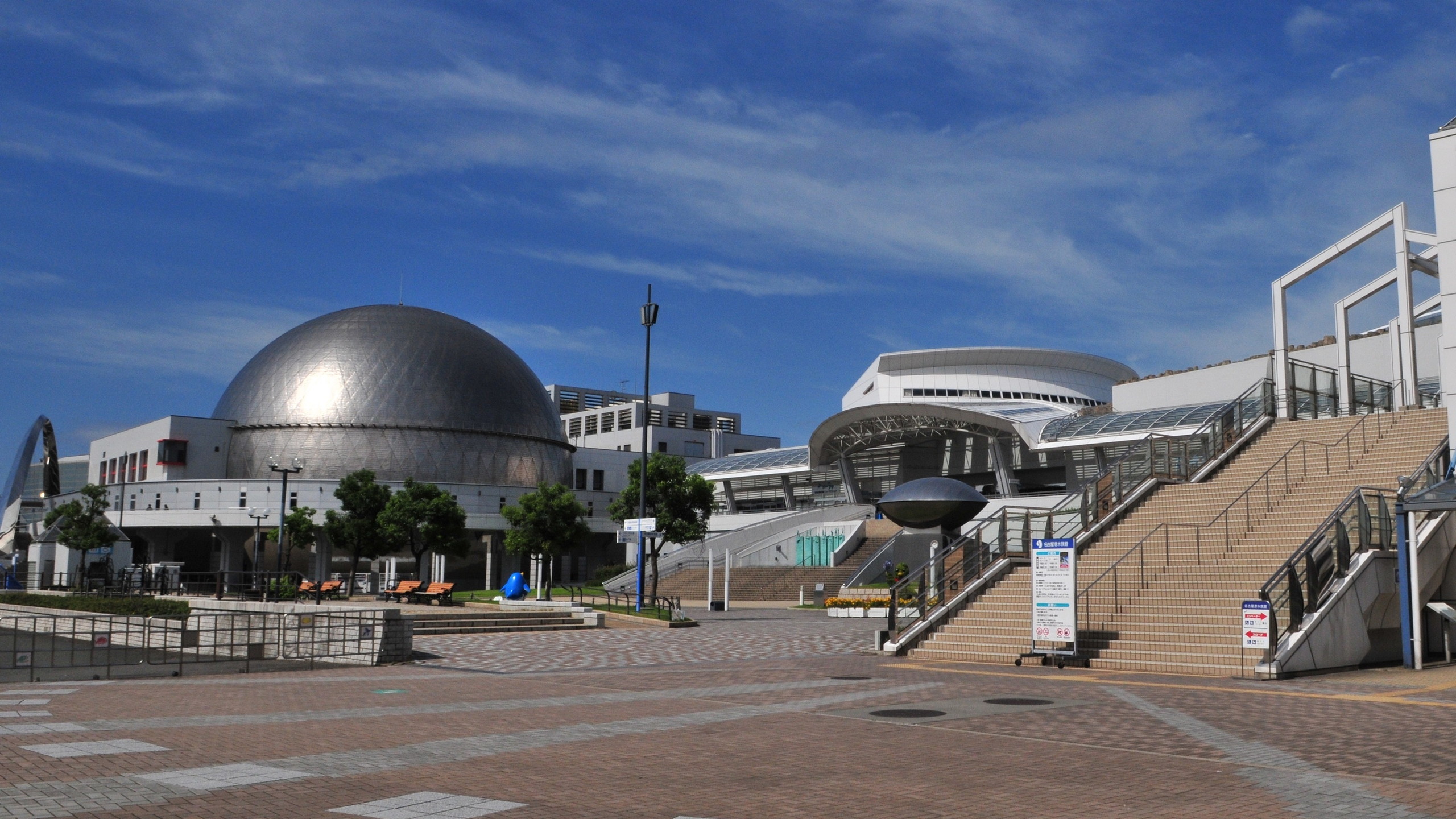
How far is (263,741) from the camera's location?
34.8 feet

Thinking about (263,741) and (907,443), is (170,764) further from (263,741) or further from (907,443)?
(907,443)

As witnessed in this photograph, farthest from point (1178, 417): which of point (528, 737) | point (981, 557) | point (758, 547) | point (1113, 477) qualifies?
point (528, 737)

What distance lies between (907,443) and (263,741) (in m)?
72.0

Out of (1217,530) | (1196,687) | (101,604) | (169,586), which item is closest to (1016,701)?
(1196,687)

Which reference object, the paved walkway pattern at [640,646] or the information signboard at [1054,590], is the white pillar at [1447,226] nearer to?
the information signboard at [1054,590]

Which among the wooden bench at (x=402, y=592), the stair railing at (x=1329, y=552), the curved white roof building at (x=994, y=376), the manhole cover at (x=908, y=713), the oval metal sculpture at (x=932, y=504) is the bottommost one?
the wooden bench at (x=402, y=592)

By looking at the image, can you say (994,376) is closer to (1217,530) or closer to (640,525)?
(640,525)

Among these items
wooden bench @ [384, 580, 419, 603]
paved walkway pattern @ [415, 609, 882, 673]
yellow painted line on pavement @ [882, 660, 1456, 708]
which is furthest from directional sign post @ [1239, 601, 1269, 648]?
wooden bench @ [384, 580, 419, 603]

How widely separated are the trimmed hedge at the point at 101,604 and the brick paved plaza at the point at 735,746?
18.7 m

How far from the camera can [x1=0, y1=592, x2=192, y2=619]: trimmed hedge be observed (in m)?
34.6

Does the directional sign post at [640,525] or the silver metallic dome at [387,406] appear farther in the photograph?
the silver metallic dome at [387,406]

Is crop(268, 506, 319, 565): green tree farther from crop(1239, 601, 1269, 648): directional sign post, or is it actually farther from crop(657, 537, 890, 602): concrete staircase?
crop(1239, 601, 1269, 648): directional sign post

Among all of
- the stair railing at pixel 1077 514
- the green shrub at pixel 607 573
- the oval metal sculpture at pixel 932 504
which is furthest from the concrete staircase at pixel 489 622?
the green shrub at pixel 607 573

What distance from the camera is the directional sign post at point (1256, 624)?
16.5 meters
